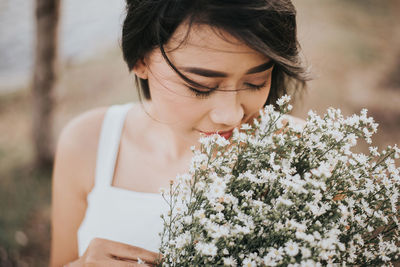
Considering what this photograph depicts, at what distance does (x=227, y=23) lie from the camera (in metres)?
1.33

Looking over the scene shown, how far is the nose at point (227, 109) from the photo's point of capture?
1.44 m

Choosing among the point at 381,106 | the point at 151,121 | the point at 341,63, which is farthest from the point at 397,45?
the point at 151,121

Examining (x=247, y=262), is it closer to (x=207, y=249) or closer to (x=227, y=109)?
(x=207, y=249)

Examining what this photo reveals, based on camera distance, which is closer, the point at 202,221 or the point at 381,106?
the point at 202,221

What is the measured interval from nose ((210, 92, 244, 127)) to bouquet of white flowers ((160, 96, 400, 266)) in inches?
7.4

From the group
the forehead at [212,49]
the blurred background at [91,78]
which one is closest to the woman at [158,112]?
the forehead at [212,49]

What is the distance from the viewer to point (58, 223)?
2344mm

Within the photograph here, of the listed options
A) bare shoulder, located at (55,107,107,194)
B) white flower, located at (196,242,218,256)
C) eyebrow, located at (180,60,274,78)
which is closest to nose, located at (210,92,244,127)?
eyebrow, located at (180,60,274,78)

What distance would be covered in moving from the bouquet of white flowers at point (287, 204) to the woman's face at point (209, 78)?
0.21m

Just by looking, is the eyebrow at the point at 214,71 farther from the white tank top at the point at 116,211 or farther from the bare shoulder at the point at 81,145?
the bare shoulder at the point at 81,145

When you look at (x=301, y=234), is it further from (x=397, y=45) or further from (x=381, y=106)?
(x=397, y=45)

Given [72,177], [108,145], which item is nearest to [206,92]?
[108,145]

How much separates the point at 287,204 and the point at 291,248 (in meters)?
0.15

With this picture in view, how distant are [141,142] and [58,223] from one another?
87 cm
